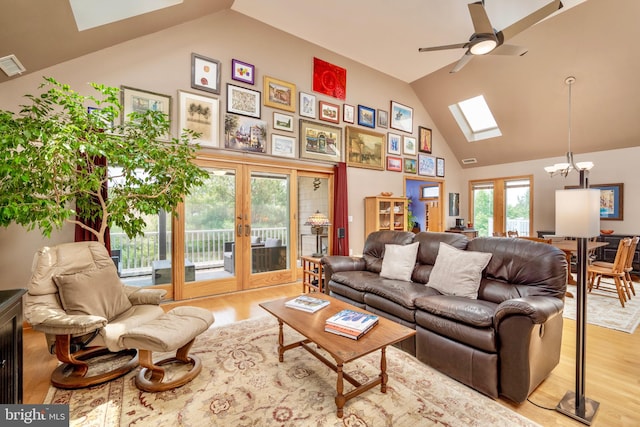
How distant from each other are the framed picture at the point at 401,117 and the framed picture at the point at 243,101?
302 centimetres

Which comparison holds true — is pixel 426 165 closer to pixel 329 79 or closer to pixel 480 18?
pixel 329 79

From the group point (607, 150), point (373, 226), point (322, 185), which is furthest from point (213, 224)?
point (607, 150)

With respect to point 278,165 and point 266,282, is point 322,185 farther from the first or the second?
point 266,282

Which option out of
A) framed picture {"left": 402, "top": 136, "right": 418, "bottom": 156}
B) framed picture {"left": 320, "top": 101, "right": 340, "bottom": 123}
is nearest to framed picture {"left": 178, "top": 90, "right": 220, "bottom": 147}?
framed picture {"left": 320, "top": 101, "right": 340, "bottom": 123}

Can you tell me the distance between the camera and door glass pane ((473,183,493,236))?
744 centimetres

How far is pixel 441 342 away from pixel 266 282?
3.05 meters

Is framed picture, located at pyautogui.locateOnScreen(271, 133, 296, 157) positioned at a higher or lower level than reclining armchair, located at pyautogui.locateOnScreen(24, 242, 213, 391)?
higher

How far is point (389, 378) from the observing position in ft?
6.73

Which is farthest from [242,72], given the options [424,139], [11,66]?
[424,139]

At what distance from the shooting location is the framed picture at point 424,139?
6.57 m

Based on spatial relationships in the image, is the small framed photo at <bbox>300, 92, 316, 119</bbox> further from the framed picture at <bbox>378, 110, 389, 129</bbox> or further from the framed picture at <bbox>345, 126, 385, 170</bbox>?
the framed picture at <bbox>378, 110, 389, 129</bbox>

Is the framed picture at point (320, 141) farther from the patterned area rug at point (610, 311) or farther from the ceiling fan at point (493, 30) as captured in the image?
the patterned area rug at point (610, 311)

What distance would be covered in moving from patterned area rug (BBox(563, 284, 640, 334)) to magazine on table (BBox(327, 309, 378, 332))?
2802 mm

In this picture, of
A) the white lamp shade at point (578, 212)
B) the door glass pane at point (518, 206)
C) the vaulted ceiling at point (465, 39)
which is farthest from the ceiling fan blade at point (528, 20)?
the door glass pane at point (518, 206)
